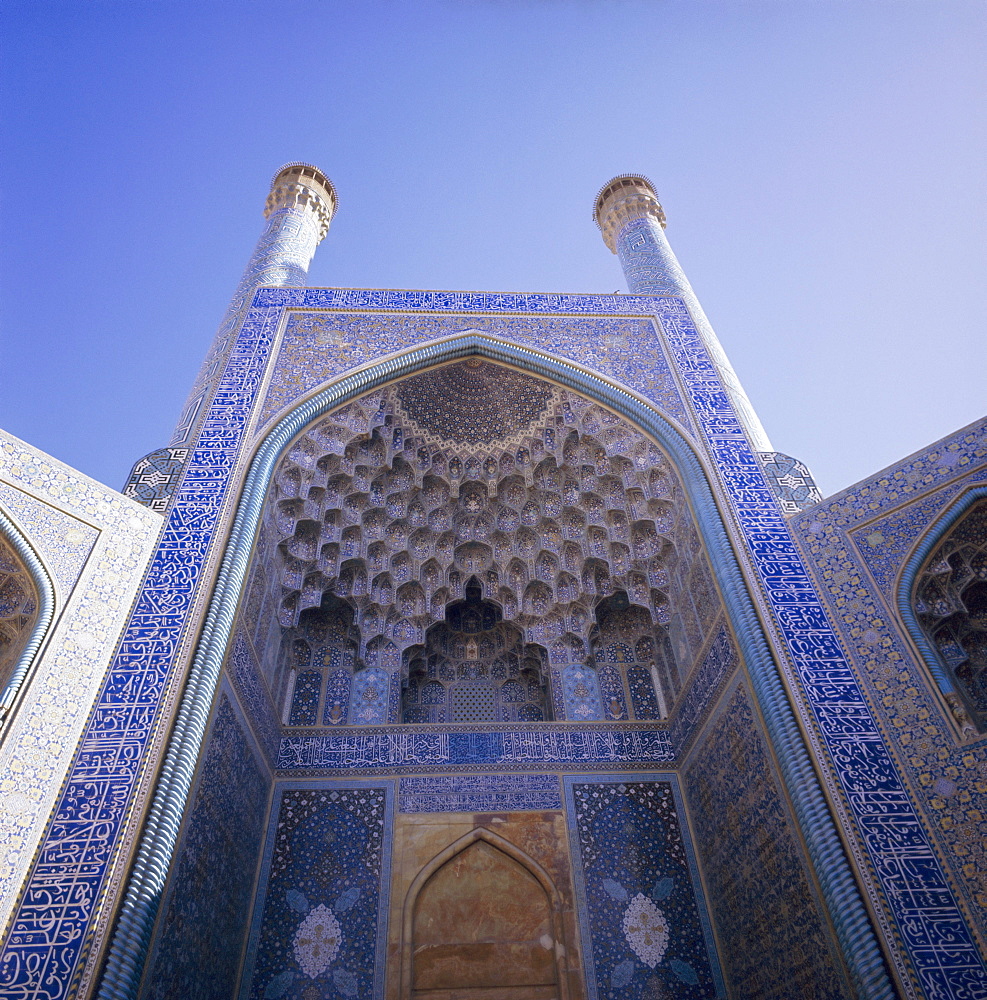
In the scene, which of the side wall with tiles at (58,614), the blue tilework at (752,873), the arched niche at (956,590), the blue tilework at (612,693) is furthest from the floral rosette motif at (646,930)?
the side wall with tiles at (58,614)

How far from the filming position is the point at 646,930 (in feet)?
16.5

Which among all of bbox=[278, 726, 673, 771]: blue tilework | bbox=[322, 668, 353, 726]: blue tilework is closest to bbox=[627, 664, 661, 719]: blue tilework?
bbox=[278, 726, 673, 771]: blue tilework

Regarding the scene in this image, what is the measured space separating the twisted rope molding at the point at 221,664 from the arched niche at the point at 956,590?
88 centimetres

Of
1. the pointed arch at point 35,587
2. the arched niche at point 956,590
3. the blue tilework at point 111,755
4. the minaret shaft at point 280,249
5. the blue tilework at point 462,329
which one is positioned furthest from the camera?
the blue tilework at point 462,329

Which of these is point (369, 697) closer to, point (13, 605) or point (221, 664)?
point (221, 664)

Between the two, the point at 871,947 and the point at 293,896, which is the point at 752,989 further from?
the point at 293,896

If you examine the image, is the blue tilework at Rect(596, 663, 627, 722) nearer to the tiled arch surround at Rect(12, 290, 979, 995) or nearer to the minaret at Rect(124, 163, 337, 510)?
the tiled arch surround at Rect(12, 290, 979, 995)

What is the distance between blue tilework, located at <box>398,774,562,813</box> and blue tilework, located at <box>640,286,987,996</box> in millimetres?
2236

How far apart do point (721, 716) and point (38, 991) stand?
376 cm

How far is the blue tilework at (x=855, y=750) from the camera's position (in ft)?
10.8

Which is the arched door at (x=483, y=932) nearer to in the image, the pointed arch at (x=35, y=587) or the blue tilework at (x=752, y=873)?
the blue tilework at (x=752, y=873)

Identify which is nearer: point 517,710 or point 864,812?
point 864,812

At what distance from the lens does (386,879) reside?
5188 millimetres

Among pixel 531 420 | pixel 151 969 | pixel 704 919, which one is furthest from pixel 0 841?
pixel 531 420
